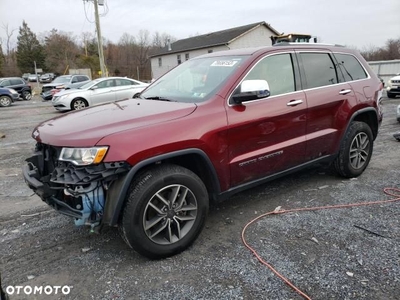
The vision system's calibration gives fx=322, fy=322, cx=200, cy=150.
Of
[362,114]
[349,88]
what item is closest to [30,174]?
[349,88]

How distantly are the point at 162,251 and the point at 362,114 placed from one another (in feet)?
11.6

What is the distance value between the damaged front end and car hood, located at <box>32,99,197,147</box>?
12 cm

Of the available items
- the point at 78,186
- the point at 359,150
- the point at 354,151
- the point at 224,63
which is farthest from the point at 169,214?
the point at 359,150

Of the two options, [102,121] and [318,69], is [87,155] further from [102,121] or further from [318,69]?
[318,69]

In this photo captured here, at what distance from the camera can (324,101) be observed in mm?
3967

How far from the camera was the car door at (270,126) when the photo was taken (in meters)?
3.20

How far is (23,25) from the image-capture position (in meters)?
70.8

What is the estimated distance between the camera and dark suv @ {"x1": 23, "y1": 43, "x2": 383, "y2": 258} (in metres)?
2.59

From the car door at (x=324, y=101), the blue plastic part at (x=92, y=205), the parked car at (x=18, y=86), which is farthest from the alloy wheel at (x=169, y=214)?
the parked car at (x=18, y=86)

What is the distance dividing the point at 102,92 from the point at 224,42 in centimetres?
2246

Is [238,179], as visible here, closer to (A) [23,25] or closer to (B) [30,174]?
(B) [30,174]

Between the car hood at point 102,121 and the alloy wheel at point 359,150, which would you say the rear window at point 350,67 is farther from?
the car hood at point 102,121

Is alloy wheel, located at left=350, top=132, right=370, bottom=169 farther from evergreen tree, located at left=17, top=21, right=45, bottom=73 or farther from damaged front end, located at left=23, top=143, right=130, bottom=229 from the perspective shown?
evergreen tree, located at left=17, top=21, right=45, bottom=73

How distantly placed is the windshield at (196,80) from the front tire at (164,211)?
851 millimetres
